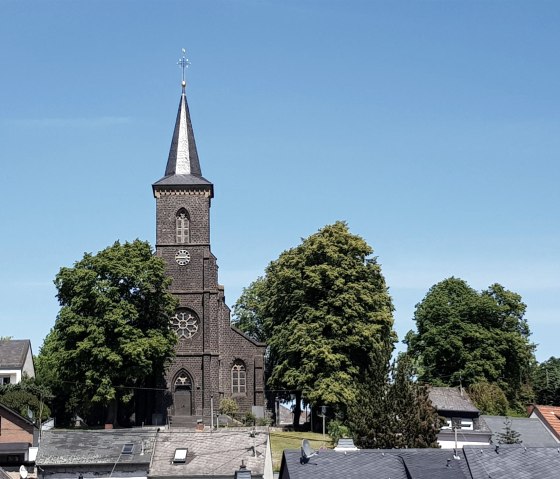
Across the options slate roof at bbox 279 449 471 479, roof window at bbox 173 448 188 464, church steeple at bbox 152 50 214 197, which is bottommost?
slate roof at bbox 279 449 471 479

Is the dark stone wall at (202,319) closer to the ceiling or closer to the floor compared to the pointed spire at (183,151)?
closer to the floor

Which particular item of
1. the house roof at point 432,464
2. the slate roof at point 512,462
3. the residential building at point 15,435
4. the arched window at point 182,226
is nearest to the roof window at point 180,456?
the residential building at point 15,435

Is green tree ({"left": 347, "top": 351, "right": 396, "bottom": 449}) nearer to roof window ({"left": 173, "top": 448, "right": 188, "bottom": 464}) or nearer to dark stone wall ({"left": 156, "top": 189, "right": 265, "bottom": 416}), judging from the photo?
roof window ({"left": 173, "top": 448, "right": 188, "bottom": 464})

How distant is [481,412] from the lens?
70938 mm

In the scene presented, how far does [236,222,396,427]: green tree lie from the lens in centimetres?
6856

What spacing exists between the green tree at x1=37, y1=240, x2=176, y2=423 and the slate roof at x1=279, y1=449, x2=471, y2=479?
1343 inches

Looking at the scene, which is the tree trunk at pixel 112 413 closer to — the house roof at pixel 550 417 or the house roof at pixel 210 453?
the house roof at pixel 210 453

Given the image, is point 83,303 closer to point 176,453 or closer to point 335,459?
point 176,453

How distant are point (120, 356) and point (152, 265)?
7072mm

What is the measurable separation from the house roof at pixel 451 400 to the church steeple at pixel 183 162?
73.7 ft

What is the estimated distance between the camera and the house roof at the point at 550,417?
66938 millimetres

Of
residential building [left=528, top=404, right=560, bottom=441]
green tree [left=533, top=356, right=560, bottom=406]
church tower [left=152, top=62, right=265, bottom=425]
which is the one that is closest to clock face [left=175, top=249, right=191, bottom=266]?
church tower [left=152, top=62, right=265, bottom=425]

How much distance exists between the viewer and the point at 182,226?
255 ft

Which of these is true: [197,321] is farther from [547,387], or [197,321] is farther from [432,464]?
[432,464]
